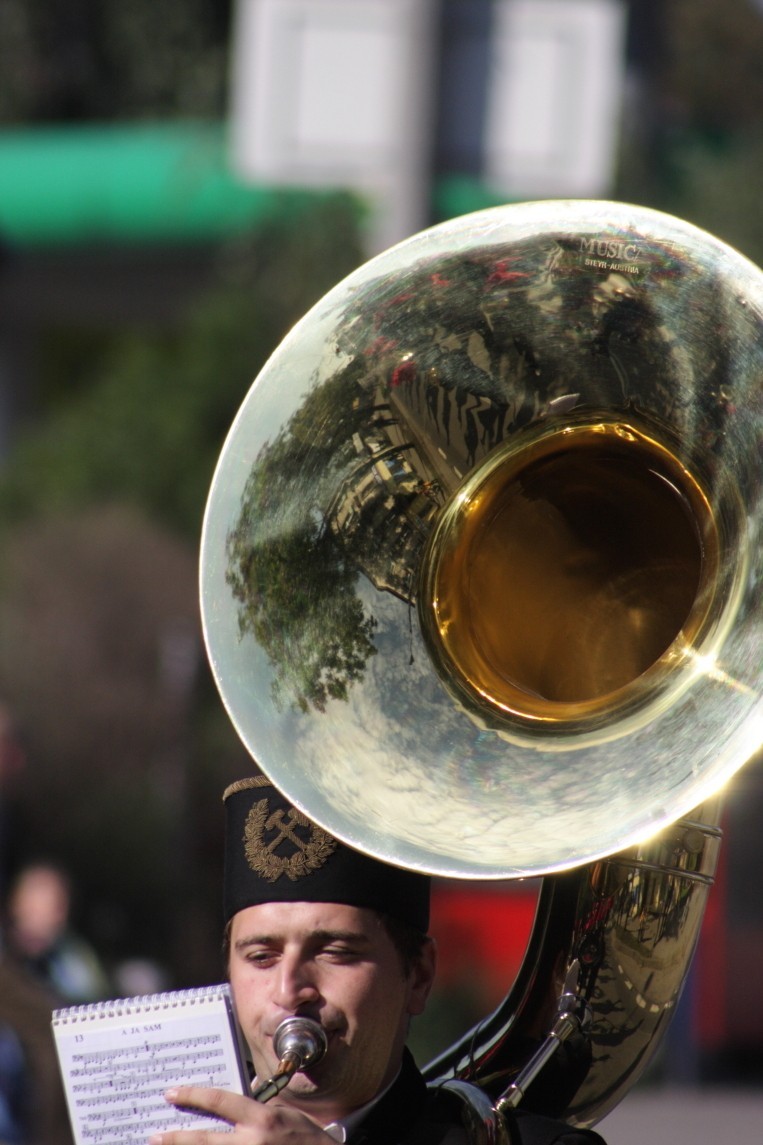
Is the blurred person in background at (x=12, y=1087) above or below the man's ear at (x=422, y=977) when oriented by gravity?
below

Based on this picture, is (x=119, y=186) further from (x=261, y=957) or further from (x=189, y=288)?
(x=261, y=957)

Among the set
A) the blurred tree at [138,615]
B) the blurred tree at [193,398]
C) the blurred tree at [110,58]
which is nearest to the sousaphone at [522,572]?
the blurred tree at [138,615]

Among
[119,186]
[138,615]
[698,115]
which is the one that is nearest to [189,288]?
[119,186]

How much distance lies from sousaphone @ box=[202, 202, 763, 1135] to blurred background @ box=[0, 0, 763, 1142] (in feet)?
3.68

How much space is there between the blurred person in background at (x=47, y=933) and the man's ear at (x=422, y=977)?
3.75 meters

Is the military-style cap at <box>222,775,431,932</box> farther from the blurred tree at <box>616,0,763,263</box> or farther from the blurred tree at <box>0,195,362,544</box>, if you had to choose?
the blurred tree at <box>616,0,763,263</box>

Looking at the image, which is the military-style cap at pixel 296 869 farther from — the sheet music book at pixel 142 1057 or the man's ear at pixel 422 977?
the sheet music book at pixel 142 1057

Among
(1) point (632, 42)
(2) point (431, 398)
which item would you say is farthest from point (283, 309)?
(2) point (431, 398)

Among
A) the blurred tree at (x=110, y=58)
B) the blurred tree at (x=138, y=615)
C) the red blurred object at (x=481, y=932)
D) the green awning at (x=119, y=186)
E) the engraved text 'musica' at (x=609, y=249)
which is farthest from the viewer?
the blurred tree at (x=110, y=58)

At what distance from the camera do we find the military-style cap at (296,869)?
212cm

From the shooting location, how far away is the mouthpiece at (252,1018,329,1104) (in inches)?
76.5

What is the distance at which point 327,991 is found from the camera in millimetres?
2049

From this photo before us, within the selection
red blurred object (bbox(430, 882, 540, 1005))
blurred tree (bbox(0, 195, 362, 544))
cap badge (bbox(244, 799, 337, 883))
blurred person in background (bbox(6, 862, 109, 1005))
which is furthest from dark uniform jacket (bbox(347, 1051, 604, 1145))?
blurred tree (bbox(0, 195, 362, 544))

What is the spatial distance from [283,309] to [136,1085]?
25.1 ft
